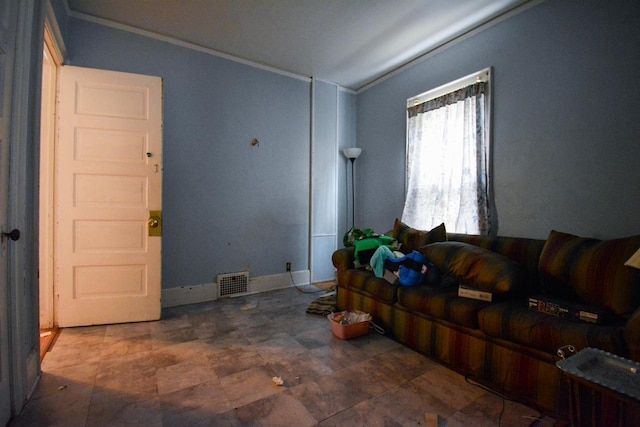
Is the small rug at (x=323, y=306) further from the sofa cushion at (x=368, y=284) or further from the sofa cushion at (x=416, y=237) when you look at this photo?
the sofa cushion at (x=416, y=237)

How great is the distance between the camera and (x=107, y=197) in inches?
100

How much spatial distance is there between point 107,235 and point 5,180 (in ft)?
4.32

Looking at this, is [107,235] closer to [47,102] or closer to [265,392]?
[47,102]

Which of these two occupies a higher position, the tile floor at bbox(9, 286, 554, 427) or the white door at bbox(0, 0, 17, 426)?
the white door at bbox(0, 0, 17, 426)

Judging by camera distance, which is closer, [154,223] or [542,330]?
[542,330]

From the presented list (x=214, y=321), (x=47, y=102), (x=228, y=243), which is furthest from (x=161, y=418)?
(x=47, y=102)

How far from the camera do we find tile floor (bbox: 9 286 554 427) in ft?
4.74

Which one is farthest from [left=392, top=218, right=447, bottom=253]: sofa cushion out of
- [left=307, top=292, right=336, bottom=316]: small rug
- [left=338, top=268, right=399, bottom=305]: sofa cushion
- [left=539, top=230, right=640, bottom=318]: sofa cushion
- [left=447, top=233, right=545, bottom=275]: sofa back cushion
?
[left=307, top=292, right=336, bottom=316]: small rug

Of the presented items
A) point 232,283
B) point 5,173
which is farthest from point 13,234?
point 232,283

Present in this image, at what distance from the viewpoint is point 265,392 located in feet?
5.42

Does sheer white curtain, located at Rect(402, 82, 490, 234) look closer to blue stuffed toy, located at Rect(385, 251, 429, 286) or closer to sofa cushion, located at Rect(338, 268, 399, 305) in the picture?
blue stuffed toy, located at Rect(385, 251, 429, 286)

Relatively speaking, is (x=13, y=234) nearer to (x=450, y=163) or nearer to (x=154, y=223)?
(x=154, y=223)

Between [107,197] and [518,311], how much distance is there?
3.26 m

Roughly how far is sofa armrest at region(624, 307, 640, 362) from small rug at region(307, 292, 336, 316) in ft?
6.92
